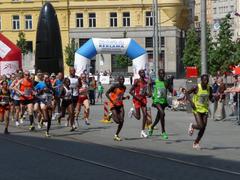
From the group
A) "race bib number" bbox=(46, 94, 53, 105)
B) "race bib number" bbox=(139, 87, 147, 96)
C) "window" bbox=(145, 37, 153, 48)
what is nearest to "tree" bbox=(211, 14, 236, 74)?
"race bib number" bbox=(46, 94, 53, 105)

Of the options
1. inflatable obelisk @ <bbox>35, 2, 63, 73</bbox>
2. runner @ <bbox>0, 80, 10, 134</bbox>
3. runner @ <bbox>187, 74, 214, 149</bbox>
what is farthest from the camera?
inflatable obelisk @ <bbox>35, 2, 63, 73</bbox>

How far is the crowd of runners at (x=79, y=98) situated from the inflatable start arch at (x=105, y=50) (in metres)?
17.8

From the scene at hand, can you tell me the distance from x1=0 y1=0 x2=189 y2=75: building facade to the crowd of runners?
61.7 m

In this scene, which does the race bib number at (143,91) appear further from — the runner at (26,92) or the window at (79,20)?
the window at (79,20)

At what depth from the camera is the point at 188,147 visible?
17.0 m

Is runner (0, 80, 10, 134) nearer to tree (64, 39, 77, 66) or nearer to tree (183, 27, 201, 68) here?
tree (183, 27, 201, 68)

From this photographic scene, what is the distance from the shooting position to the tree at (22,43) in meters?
86.3

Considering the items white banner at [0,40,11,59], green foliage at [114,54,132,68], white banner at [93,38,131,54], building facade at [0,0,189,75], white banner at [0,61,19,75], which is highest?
building facade at [0,0,189,75]

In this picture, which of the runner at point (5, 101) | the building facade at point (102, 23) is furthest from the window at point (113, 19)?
the runner at point (5, 101)

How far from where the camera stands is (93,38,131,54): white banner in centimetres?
4428

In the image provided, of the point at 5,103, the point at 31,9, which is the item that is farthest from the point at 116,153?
the point at 31,9

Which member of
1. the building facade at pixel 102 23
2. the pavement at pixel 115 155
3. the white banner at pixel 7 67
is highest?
the building facade at pixel 102 23

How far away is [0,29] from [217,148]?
76577 millimetres

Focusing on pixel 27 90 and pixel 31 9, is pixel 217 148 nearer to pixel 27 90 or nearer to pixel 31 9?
pixel 27 90
